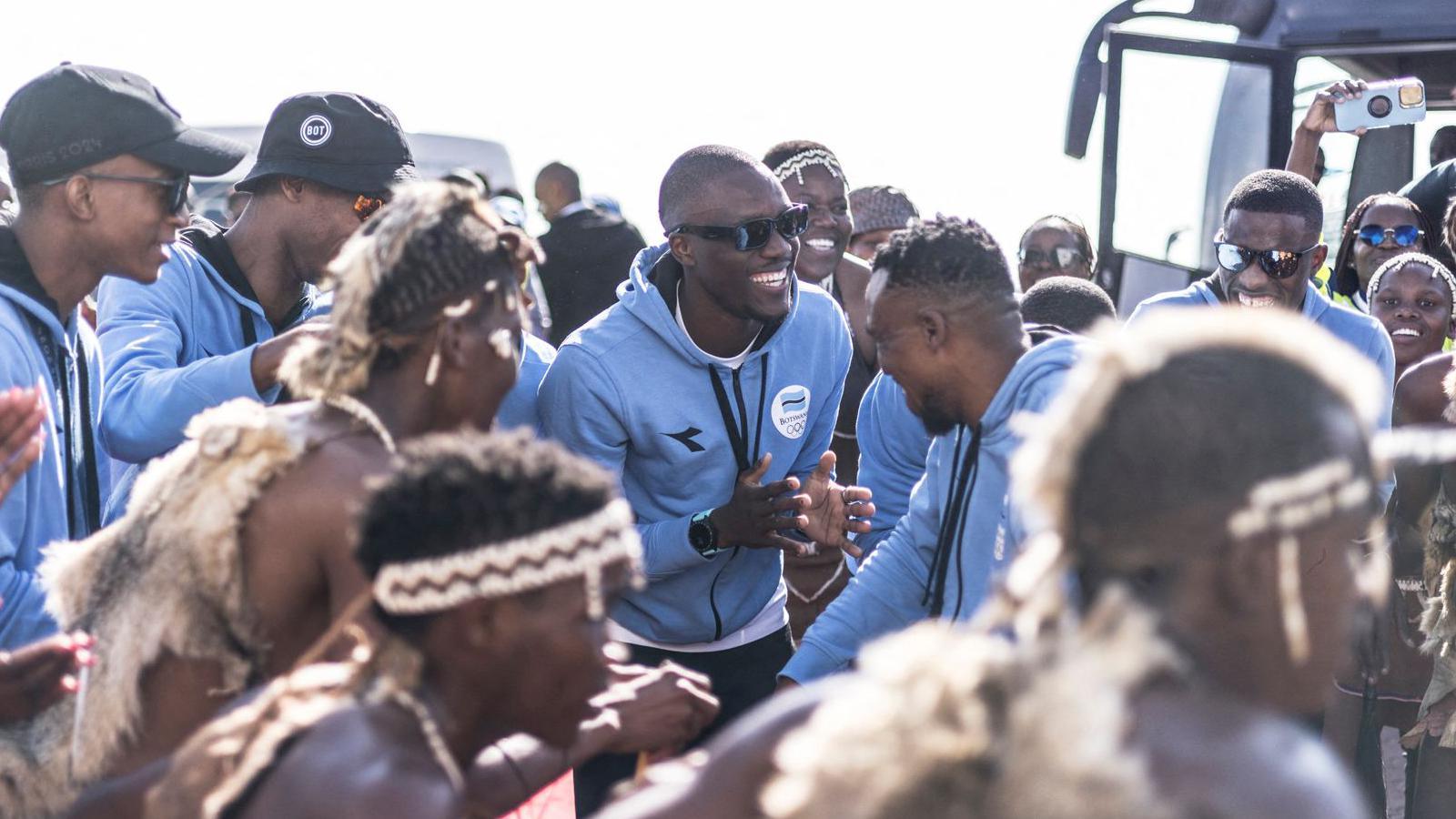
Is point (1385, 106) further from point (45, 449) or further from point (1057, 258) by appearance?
point (45, 449)

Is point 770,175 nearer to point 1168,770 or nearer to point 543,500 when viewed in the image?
point 543,500

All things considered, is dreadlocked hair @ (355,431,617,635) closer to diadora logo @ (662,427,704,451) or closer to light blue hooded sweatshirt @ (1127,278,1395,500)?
diadora logo @ (662,427,704,451)

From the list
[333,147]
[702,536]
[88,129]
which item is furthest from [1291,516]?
[333,147]

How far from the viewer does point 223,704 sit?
8.62ft

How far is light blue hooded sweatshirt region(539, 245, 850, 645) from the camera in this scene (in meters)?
4.30

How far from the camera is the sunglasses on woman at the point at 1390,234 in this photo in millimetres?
6906

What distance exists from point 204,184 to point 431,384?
1358 cm

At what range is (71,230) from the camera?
3.49 meters

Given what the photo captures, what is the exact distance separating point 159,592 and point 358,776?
78 centimetres

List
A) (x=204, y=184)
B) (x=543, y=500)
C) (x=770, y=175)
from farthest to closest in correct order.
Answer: (x=204, y=184) → (x=770, y=175) → (x=543, y=500)

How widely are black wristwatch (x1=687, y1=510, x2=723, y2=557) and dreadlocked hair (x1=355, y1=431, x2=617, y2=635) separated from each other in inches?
75.0

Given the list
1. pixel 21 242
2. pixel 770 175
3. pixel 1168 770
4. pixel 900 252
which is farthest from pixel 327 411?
pixel 770 175

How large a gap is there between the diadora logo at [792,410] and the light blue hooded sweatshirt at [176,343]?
1293mm

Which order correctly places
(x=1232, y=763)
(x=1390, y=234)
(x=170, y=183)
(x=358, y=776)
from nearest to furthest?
(x=1232, y=763) → (x=358, y=776) → (x=170, y=183) → (x=1390, y=234)
